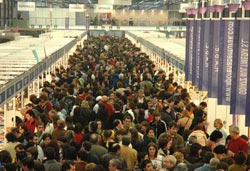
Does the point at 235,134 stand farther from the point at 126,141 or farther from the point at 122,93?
the point at 122,93

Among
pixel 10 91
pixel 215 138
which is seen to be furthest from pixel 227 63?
pixel 10 91

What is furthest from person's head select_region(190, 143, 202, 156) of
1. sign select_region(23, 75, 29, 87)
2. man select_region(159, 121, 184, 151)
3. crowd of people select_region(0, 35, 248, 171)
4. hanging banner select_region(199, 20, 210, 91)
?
sign select_region(23, 75, 29, 87)

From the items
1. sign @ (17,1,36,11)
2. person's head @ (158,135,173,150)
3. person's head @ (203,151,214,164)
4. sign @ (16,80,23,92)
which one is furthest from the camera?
sign @ (17,1,36,11)

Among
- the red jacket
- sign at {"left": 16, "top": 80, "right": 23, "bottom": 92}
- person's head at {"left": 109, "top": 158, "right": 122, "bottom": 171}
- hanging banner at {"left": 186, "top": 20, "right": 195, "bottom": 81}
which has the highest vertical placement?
hanging banner at {"left": 186, "top": 20, "right": 195, "bottom": 81}

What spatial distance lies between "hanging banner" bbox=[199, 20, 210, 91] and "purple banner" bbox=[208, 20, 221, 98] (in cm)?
40

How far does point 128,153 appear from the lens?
8922mm

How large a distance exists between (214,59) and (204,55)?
3.98ft

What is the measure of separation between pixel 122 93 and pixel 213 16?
291cm

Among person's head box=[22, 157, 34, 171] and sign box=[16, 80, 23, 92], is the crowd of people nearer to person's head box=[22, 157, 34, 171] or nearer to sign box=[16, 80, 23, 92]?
person's head box=[22, 157, 34, 171]

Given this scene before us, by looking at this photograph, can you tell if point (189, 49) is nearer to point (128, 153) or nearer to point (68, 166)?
point (128, 153)

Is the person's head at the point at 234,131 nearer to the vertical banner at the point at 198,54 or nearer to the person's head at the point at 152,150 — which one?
the person's head at the point at 152,150

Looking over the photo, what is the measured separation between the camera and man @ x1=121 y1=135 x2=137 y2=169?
8.90 m

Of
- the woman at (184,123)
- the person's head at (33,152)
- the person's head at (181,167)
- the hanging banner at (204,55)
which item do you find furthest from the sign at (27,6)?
the person's head at (181,167)

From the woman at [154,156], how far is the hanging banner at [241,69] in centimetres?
207
